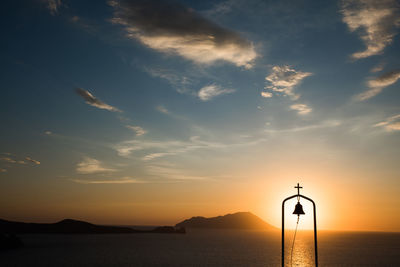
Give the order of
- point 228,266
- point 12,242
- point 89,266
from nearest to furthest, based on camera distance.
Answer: point 89,266 < point 228,266 < point 12,242

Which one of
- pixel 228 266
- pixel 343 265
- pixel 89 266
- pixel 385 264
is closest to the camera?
pixel 89 266

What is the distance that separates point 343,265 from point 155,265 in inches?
2157

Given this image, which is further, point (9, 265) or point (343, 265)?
point (343, 265)

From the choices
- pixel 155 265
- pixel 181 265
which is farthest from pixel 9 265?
pixel 181 265

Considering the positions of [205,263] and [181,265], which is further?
[205,263]

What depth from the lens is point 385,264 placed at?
97.5 meters

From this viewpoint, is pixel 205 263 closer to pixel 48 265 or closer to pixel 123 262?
pixel 123 262

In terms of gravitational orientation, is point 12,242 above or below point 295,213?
below

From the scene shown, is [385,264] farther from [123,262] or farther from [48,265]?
[48,265]

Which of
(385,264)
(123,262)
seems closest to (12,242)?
(123,262)

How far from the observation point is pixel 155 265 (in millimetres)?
80438

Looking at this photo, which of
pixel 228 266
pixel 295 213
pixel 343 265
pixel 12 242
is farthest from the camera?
pixel 12 242

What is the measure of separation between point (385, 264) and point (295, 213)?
4070 inches

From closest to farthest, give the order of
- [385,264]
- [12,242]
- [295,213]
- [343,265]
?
[295,213] < [343,265] < [385,264] < [12,242]
